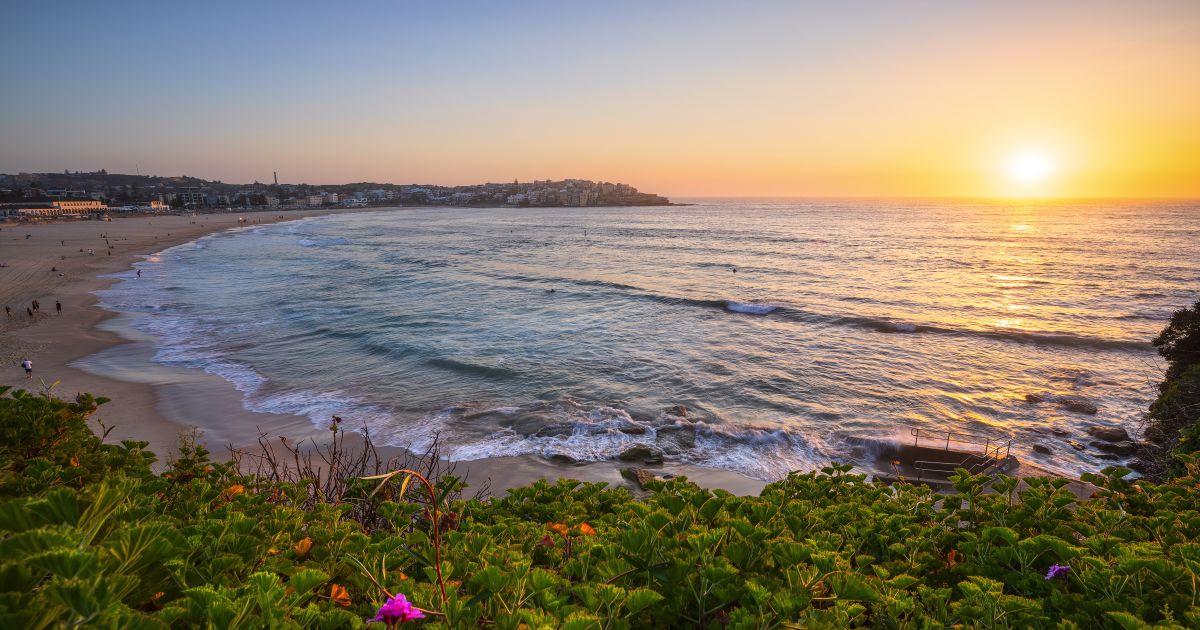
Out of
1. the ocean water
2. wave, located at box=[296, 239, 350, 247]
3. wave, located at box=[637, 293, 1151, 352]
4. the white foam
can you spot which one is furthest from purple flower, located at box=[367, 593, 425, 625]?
wave, located at box=[296, 239, 350, 247]

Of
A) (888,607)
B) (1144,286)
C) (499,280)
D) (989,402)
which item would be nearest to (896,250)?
(1144,286)

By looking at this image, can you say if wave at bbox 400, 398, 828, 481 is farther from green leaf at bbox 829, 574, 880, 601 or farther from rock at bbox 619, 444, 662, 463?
green leaf at bbox 829, 574, 880, 601

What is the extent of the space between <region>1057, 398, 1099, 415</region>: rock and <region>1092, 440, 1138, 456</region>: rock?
2.31 meters

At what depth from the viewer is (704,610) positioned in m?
2.06

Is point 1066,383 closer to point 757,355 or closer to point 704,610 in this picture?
point 757,355

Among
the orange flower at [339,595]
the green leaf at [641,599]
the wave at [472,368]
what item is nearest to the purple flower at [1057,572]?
the green leaf at [641,599]

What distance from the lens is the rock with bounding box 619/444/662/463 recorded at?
12.1 meters

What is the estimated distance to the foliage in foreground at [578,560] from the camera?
1.48m

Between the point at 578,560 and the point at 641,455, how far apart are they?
10218mm

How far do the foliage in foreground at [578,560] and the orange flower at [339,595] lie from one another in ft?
0.06

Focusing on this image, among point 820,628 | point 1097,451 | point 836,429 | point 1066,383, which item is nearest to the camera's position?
point 820,628

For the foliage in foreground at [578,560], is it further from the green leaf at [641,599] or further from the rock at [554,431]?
the rock at [554,431]

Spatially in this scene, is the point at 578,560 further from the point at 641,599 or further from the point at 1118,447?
the point at 1118,447

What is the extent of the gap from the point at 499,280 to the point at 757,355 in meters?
22.8
